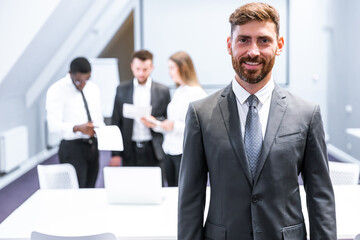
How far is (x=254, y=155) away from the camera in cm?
184

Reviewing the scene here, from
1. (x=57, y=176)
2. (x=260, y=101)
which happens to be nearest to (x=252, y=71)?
(x=260, y=101)

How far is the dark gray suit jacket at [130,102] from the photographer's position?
4.49 meters

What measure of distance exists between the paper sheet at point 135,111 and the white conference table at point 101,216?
1.04 metres

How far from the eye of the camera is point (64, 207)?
3.10 metres

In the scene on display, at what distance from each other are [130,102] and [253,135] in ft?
9.04

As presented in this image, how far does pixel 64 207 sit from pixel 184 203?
4.64 ft

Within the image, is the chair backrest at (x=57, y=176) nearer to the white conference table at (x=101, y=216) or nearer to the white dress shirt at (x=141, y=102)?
the white conference table at (x=101, y=216)

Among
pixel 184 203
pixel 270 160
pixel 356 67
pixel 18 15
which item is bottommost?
pixel 184 203

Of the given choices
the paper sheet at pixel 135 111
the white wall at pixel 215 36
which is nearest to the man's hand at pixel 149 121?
the paper sheet at pixel 135 111

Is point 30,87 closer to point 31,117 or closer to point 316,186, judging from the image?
point 31,117

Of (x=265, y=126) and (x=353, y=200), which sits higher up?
(x=265, y=126)

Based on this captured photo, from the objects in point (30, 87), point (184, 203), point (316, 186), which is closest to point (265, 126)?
point (316, 186)

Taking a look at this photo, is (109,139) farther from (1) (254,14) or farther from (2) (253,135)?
(1) (254,14)

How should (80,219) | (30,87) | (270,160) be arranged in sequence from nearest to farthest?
(270,160), (80,219), (30,87)
